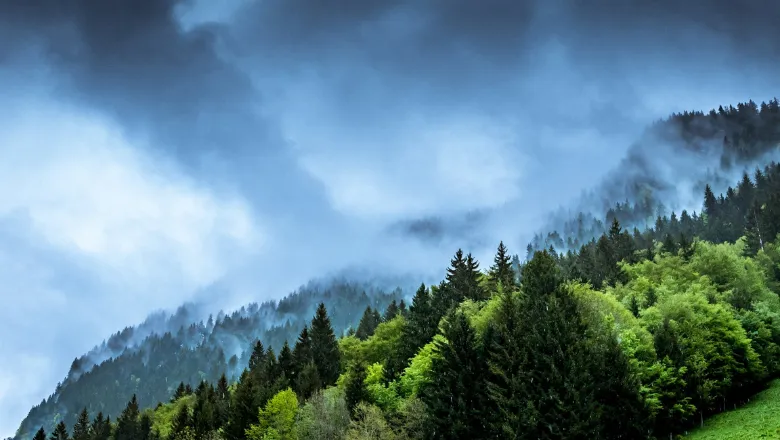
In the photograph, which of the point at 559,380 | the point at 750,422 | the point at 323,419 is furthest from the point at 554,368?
the point at 323,419

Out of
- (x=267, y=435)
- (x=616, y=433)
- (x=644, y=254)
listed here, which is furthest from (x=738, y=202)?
(x=267, y=435)

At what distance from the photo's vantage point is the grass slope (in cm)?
4034

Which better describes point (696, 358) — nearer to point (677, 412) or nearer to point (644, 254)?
point (677, 412)

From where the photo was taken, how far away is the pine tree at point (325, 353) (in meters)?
90.6

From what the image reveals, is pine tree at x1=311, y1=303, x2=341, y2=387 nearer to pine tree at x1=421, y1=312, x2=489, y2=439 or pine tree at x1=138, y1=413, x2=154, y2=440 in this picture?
pine tree at x1=421, y1=312, x2=489, y2=439

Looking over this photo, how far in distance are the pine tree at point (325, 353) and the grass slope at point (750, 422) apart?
57926 mm

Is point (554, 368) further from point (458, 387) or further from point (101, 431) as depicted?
point (101, 431)

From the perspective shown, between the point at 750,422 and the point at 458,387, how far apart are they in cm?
2653

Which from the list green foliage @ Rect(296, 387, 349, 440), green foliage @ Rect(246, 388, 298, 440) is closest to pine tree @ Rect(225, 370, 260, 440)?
green foliage @ Rect(246, 388, 298, 440)

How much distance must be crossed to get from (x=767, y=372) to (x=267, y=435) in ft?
202

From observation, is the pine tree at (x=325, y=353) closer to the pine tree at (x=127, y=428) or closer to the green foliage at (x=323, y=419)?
the green foliage at (x=323, y=419)

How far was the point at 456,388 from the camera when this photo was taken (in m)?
50.0

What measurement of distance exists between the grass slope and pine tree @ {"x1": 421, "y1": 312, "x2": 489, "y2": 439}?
20.2 meters

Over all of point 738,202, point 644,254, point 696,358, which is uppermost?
point 738,202
